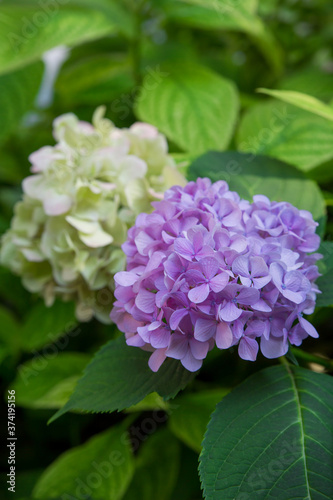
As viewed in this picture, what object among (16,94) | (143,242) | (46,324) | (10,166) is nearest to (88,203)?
(143,242)

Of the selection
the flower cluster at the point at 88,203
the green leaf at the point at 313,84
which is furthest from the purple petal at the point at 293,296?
the green leaf at the point at 313,84

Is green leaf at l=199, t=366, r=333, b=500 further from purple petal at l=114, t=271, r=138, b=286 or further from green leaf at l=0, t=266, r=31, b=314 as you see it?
green leaf at l=0, t=266, r=31, b=314

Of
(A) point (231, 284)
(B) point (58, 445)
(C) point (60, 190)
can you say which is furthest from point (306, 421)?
(B) point (58, 445)

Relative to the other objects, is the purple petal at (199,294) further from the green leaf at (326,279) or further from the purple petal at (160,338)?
the green leaf at (326,279)

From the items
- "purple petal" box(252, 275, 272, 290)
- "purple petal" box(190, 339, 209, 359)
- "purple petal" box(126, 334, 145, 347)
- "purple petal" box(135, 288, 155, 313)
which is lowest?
"purple petal" box(190, 339, 209, 359)

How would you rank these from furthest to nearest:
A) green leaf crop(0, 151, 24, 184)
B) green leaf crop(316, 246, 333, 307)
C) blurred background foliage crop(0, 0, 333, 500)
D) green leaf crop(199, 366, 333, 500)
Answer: green leaf crop(0, 151, 24, 184)
blurred background foliage crop(0, 0, 333, 500)
green leaf crop(316, 246, 333, 307)
green leaf crop(199, 366, 333, 500)

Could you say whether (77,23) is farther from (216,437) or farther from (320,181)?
(216,437)

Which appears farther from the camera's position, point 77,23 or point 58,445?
point 58,445

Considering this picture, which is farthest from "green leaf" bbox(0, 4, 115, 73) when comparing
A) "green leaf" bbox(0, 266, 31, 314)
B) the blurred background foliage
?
"green leaf" bbox(0, 266, 31, 314)

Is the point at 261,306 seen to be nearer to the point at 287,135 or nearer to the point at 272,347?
the point at 272,347
